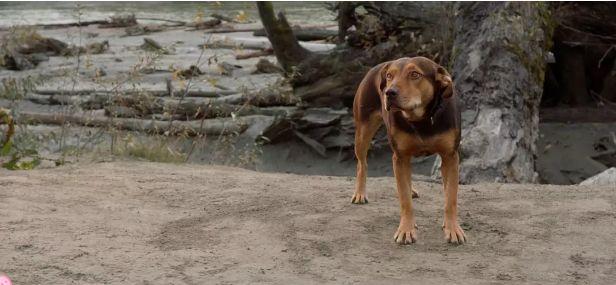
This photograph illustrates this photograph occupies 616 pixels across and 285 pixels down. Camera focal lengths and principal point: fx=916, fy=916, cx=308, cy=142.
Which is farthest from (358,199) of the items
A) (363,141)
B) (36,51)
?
(36,51)

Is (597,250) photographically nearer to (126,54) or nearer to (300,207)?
(300,207)

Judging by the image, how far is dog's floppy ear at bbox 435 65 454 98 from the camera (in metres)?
5.02

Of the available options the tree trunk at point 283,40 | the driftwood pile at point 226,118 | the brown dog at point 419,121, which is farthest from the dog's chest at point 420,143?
the tree trunk at point 283,40

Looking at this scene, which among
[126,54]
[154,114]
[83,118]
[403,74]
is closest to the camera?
[403,74]

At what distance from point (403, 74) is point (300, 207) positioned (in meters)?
1.59

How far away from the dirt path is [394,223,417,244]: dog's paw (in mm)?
62

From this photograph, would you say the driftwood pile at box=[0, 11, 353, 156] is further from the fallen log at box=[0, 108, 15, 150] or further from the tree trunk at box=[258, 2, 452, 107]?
the fallen log at box=[0, 108, 15, 150]

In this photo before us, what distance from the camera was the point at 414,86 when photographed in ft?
16.1

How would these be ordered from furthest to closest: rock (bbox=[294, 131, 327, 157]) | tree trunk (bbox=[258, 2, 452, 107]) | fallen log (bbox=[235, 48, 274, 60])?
fallen log (bbox=[235, 48, 274, 60]) < tree trunk (bbox=[258, 2, 452, 107]) < rock (bbox=[294, 131, 327, 157])

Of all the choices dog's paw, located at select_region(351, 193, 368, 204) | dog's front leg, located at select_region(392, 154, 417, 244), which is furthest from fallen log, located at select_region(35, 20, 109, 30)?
dog's front leg, located at select_region(392, 154, 417, 244)

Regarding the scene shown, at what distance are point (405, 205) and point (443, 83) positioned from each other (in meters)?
0.78

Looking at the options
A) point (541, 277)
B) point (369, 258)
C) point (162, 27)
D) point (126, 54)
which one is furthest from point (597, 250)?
point (162, 27)

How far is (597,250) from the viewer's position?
5.14 m

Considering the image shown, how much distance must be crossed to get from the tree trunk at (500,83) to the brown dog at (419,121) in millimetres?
2595
